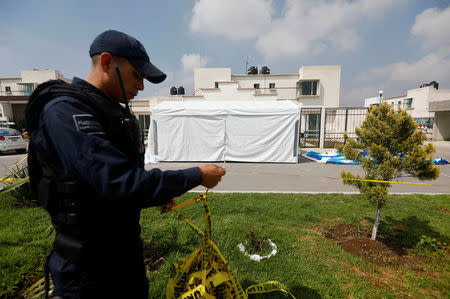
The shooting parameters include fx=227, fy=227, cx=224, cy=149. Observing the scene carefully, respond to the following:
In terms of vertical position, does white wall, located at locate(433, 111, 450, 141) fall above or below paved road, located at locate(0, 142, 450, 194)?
above

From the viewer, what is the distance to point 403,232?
3.73 meters

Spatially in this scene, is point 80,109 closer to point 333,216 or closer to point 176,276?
point 176,276

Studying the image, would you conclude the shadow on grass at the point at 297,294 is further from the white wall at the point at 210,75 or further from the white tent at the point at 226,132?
the white wall at the point at 210,75

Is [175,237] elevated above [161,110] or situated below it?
below

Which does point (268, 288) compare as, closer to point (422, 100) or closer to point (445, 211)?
point (445, 211)

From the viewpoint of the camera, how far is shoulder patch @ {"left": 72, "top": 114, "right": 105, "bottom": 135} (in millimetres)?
1001

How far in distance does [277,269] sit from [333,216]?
2.10 metres

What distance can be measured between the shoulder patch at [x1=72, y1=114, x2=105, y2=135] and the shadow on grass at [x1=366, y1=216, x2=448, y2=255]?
4.05 m

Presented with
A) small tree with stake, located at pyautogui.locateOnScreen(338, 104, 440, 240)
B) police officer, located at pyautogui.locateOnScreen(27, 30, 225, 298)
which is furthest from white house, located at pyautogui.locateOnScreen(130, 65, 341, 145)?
police officer, located at pyautogui.locateOnScreen(27, 30, 225, 298)

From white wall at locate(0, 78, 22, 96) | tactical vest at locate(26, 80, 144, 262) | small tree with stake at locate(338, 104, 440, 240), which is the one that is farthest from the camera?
white wall at locate(0, 78, 22, 96)

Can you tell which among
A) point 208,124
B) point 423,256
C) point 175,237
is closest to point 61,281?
point 175,237

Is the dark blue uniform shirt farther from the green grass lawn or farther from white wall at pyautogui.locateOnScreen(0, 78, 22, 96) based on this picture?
white wall at pyautogui.locateOnScreen(0, 78, 22, 96)

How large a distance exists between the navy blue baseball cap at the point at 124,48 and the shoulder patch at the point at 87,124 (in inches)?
15.6

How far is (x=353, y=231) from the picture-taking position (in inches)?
148
